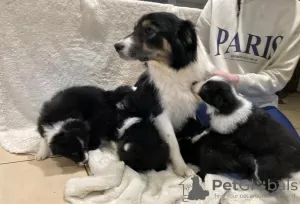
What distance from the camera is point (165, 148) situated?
6.31 feet

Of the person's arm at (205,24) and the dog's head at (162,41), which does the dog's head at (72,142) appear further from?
the person's arm at (205,24)

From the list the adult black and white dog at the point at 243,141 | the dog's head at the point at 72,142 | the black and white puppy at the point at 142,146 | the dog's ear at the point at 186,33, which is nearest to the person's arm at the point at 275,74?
the adult black and white dog at the point at 243,141

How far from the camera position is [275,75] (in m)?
2.10

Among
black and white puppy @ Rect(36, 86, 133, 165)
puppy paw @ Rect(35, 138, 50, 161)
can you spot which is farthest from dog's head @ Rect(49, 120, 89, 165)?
puppy paw @ Rect(35, 138, 50, 161)

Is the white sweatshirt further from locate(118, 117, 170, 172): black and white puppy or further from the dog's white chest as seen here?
locate(118, 117, 170, 172): black and white puppy

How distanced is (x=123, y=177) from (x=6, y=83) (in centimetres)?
96

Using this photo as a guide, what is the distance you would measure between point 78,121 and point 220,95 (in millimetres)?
808

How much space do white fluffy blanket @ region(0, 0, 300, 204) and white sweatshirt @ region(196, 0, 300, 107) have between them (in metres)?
0.35

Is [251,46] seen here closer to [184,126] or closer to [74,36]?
[184,126]

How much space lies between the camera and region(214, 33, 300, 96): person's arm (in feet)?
6.79

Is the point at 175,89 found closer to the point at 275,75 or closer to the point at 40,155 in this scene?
the point at 275,75

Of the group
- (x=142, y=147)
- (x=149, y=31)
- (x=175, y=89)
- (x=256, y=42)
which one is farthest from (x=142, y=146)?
(x=256, y=42)

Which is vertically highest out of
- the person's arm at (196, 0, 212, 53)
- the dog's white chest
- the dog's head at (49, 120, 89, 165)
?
the person's arm at (196, 0, 212, 53)

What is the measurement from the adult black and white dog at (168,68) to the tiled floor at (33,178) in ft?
1.75
